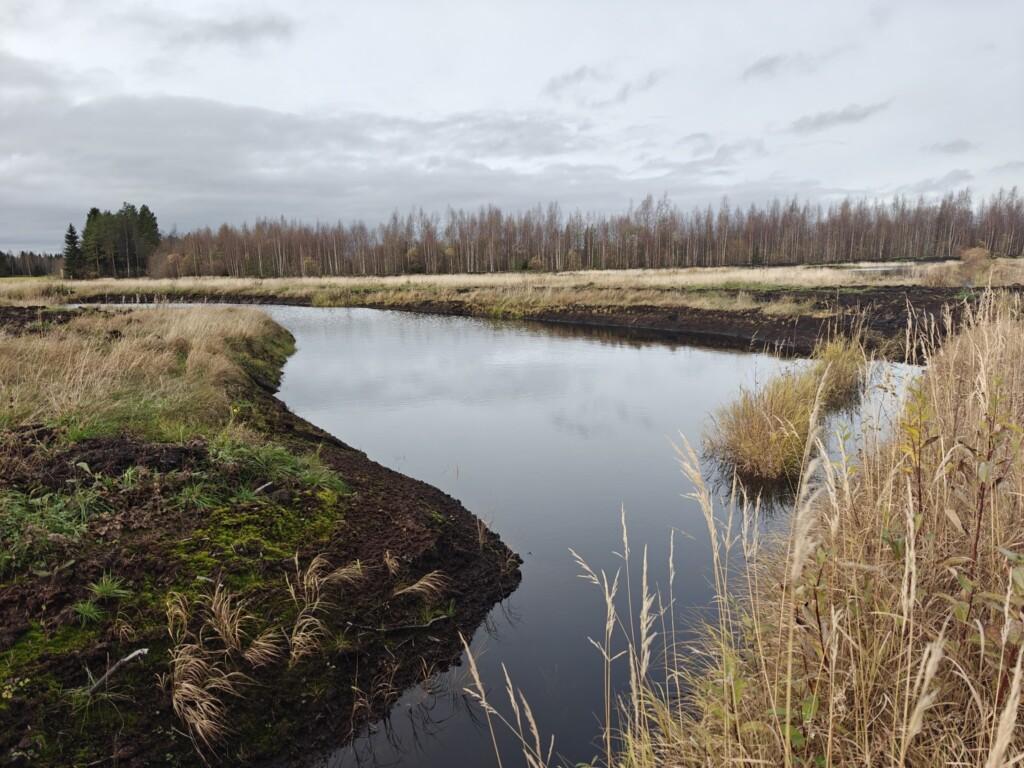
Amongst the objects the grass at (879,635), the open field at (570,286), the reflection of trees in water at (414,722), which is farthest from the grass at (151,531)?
the open field at (570,286)

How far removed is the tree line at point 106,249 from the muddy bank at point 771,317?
50.1 meters

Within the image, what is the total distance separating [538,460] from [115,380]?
5.14m

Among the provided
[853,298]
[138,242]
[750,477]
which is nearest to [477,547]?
[750,477]

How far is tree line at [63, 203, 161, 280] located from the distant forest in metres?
2.35

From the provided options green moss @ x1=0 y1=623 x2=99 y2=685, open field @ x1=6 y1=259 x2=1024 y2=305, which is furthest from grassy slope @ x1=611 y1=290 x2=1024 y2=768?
open field @ x1=6 y1=259 x2=1024 y2=305

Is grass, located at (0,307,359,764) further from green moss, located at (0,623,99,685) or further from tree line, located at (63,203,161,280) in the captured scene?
tree line, located at (63,203,161,280)

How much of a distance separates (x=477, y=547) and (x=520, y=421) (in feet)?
17.1

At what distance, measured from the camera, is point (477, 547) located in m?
5.57

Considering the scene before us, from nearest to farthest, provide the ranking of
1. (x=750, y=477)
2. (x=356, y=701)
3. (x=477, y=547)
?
(x=356, y=701), (x=477, y=547), (x=750, y=477)

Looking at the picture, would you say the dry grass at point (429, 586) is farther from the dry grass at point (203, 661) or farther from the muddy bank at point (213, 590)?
the dry grass at point (203, 661)

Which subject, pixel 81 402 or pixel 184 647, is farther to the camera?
pixel 81 402

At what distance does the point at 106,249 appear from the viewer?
213ft

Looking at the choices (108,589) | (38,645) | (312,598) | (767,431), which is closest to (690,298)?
(767,431)

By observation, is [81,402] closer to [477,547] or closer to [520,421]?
[477,547]
